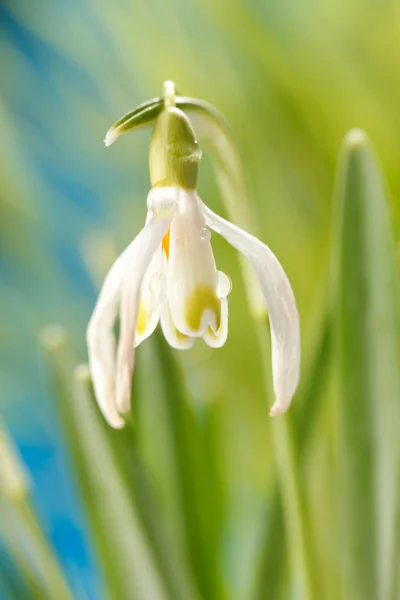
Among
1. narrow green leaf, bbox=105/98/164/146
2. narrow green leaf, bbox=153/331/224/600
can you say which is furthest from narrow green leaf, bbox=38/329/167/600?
narrow green leaf, bbox=105/98/164/146

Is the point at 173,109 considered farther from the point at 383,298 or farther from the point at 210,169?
the point at 210,169

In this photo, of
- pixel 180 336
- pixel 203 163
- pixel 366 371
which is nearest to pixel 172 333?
pixel 180 336

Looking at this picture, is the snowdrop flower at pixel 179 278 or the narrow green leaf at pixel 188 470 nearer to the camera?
the snowdrop flower at pixel 179 278

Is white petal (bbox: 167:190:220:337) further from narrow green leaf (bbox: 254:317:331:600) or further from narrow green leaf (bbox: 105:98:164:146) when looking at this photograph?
narrow green leaf (bbox: 254:317:331:600)

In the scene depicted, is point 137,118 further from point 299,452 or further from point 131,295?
point 299,452

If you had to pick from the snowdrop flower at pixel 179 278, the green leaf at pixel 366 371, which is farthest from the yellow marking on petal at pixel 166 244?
the green leaf at pixel 366 371

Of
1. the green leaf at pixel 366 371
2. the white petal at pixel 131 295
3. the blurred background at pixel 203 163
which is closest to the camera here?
the white petal at pixel 131 295

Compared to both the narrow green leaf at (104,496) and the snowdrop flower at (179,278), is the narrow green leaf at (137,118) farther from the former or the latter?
the narrow green leaf at (104,496)
